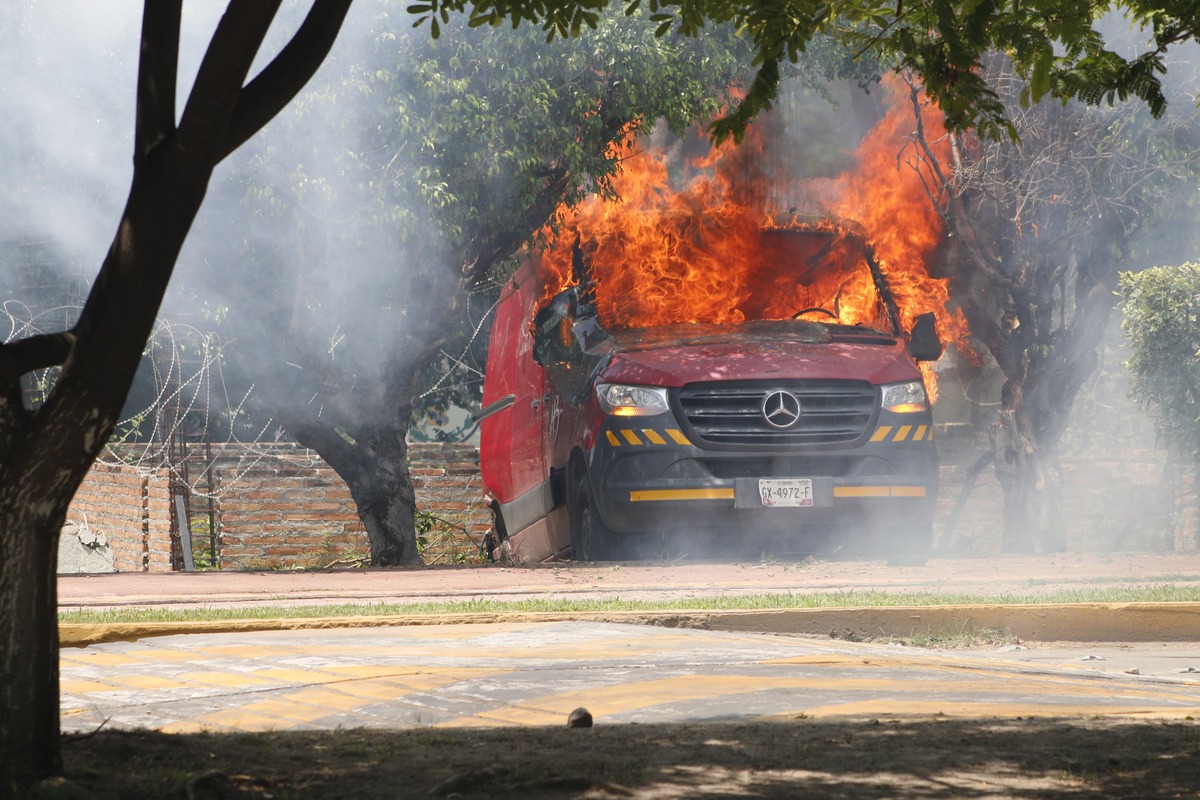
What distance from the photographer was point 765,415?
11.9 meters

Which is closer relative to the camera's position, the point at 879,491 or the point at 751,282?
the point at 879,491

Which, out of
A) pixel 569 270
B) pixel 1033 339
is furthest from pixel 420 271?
pixel 1033 339

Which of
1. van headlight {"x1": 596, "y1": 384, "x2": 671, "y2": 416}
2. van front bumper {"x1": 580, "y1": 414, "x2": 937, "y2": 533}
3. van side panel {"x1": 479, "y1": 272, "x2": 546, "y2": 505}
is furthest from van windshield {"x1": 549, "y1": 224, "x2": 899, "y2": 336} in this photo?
van front bumper {"x1": 580, "y1": 414, "x2": 937, "y2": 533}

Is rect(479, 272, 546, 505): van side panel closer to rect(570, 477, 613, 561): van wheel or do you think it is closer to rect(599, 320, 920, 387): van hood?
rect(570, 477, 613, 561): van wheel

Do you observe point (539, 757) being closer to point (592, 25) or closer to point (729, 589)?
point (592, 25)

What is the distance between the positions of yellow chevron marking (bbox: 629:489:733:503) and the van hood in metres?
0.83

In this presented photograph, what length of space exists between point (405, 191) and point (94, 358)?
11298 millimetres

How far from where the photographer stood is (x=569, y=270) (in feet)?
45.5

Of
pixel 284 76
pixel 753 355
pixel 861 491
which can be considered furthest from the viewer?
pixel 753 355

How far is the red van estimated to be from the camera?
1177cm

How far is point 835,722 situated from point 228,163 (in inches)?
441

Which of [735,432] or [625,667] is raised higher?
[735,432]

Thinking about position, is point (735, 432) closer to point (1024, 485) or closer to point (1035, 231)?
point (1024, 485)

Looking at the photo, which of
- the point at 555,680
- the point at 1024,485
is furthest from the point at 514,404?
the point at 555,680
